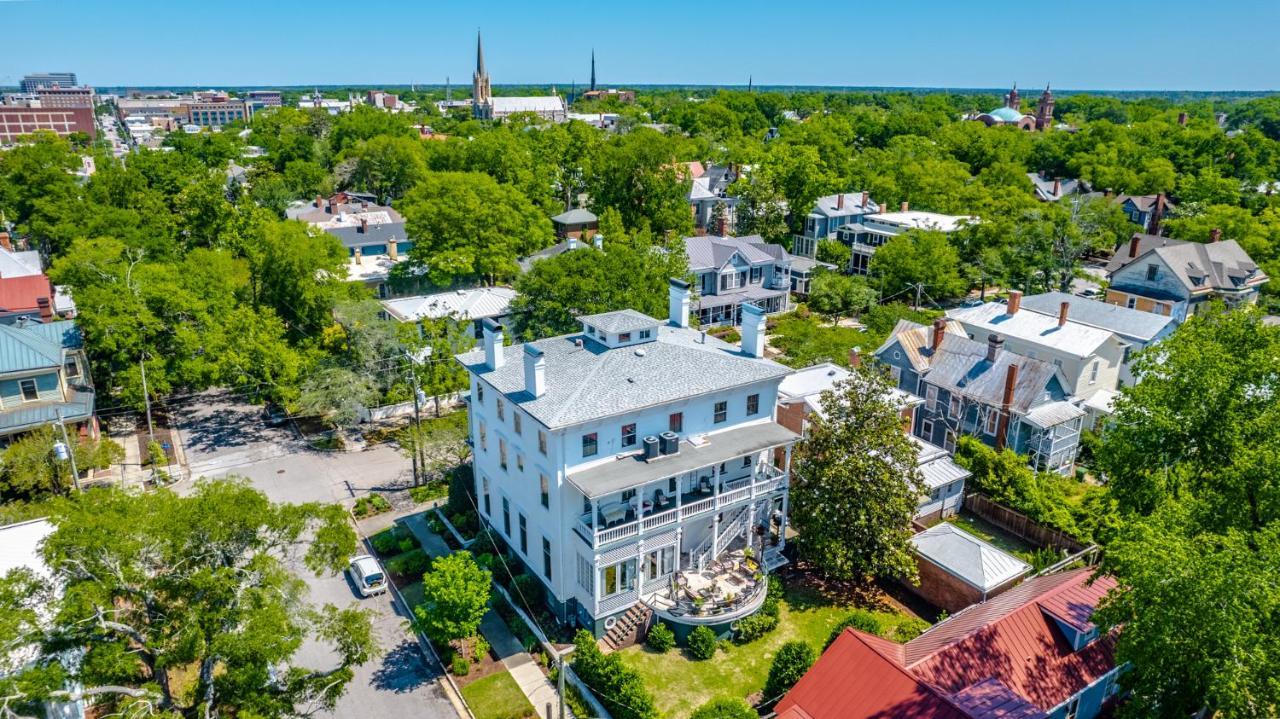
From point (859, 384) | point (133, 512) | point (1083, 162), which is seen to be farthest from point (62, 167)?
point (1083, 162)

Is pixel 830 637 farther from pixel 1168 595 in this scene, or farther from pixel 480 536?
pixel 480 536

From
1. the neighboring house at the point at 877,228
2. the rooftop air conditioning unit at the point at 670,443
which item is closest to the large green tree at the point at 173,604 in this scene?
the rooftop air conditioning unit at the point at 670,443

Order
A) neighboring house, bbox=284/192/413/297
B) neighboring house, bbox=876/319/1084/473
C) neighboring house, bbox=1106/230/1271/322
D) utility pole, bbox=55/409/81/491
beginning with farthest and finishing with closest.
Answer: neighboring house, bbox=284/192/413/297
neighboring house, bbox=1106/230/1271/322
neighboring house, bbox=876/319/1084/473
utility pole, bbox=55/409/81/491

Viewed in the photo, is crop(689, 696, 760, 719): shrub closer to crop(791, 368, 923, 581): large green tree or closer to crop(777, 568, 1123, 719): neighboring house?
crop(777, 568, 1123, 719): neighboring house

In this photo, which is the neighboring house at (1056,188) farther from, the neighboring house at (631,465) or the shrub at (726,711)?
the shrub at (726,711)

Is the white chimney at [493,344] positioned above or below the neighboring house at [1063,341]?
above

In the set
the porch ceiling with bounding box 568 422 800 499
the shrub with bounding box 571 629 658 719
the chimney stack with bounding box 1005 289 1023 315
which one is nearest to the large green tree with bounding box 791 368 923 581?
the porch ceiling with bounding box 568 422 800 499

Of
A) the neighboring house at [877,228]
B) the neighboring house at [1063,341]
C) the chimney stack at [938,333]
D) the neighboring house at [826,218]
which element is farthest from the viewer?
the neighboring house at [826,218]
